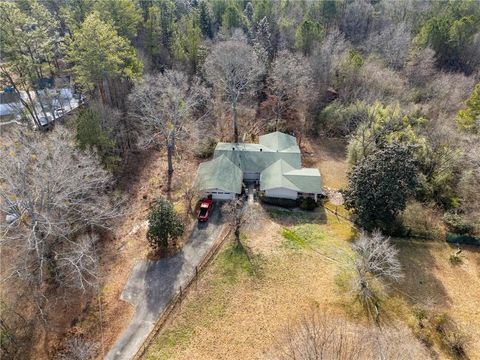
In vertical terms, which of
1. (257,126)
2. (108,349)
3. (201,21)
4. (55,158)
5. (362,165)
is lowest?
(108,349)

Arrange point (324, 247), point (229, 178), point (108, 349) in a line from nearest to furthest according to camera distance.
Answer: point (108, 349) → point (324, 247) → point (229, 178)

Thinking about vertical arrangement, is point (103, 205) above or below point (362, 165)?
below

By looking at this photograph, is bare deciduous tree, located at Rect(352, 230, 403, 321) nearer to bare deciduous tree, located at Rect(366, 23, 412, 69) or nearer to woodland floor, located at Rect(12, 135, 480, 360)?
woodland floor, located at Rect(12, 135, 480, 360)

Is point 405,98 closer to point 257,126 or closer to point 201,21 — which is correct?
point 257,126

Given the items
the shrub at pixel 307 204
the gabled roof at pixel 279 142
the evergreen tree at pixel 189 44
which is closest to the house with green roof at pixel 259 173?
the gabled roof at pixel 279 142

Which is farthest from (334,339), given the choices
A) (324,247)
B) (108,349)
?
(108,349)
